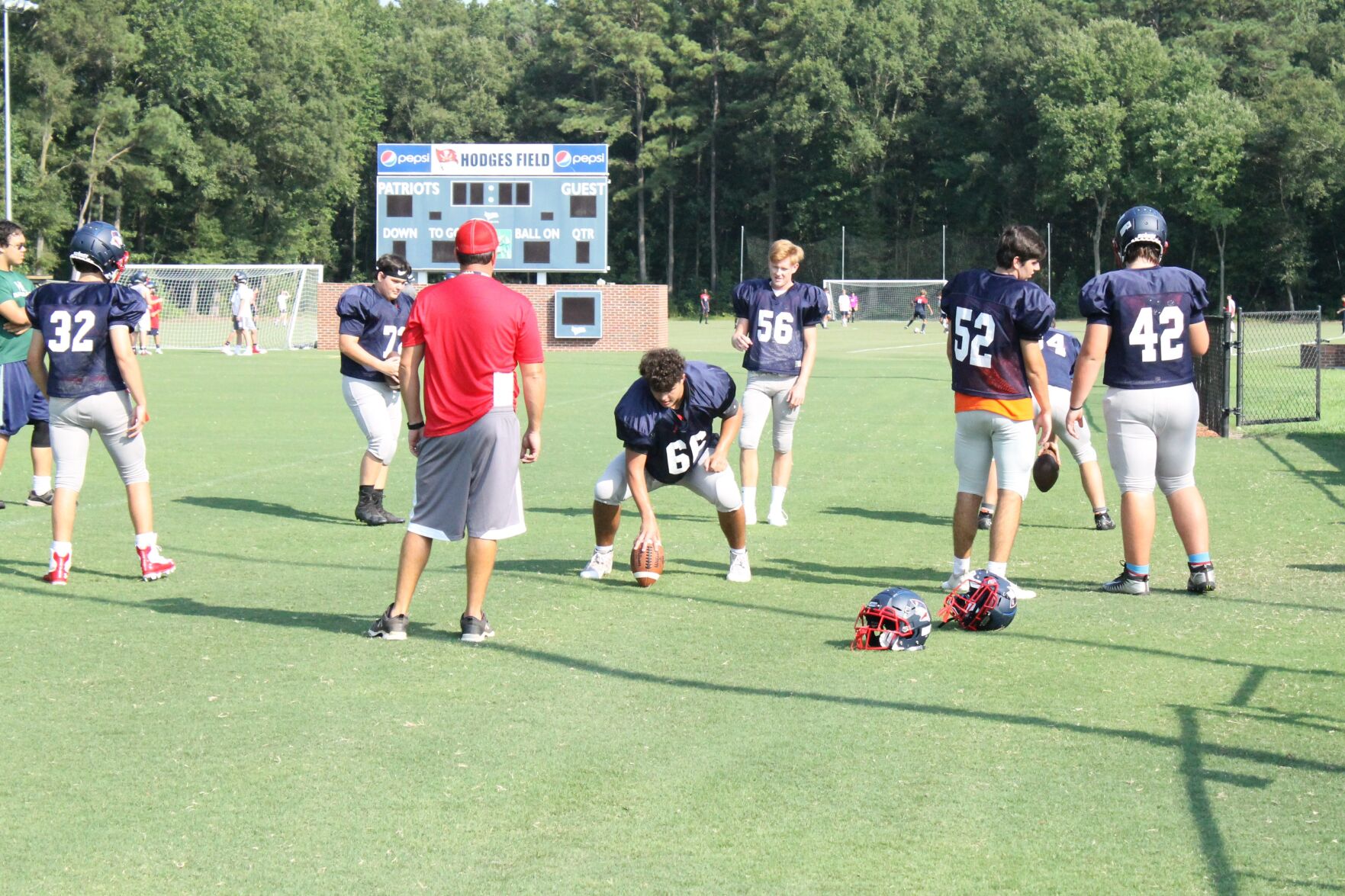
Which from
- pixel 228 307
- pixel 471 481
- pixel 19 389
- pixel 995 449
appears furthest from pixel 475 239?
pixel 228 307

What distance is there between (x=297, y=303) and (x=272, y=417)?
880 inches

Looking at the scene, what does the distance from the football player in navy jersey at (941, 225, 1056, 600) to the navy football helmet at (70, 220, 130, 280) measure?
14.9 feet

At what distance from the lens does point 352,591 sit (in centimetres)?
799

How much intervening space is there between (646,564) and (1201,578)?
308 centimetres

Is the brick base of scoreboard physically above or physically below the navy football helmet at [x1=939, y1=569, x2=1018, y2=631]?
above

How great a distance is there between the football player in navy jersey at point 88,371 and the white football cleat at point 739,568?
332 centimetres

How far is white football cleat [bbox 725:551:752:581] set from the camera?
328 inches

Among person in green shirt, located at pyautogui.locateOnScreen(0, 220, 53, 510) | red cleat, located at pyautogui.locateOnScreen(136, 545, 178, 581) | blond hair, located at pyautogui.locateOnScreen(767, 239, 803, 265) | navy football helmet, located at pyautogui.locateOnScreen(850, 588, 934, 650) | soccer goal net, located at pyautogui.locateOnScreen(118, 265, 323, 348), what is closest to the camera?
navy football helmet, located at pyautogui.locateOnScreen(850, 588, 934, 650)

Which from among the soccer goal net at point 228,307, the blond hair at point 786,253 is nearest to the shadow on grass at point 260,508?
the blond hair at point 786,253

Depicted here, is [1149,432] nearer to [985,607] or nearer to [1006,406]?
[1006,406]

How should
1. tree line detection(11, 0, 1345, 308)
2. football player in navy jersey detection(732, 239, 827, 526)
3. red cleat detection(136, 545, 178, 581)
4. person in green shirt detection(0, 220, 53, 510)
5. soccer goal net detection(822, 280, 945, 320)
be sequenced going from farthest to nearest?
soccer goal net detection(822, 280, 945, 320) < tree line detection(11, 0, 1345, 308) < person in green shirt detection(0, 220, 53, 510) < football player in navy jersey detection(732, 239, 827, 526) < red cleat detection(136, 545, 178, 581)

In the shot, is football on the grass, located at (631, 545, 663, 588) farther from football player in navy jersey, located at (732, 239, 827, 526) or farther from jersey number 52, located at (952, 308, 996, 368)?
football player in navy jersey, located at (732, 239, 827, 526)

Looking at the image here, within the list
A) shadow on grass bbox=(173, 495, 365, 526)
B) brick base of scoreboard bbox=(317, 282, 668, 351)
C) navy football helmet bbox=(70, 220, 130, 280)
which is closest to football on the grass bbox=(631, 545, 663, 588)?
shadow on grass bbox=(173, 495, 365, 526)

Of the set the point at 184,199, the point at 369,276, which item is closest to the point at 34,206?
the point at 184,199
